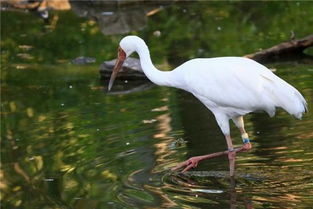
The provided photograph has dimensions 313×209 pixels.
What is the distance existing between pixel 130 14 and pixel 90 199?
11789mm

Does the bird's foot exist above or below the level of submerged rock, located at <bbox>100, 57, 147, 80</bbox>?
below

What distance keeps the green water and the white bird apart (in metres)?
0.50

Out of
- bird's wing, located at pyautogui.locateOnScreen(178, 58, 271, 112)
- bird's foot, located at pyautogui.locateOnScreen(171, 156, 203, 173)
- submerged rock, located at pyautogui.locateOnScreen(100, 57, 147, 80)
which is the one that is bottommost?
bird's foot, located at pyautogui.locateOnScreen(171, 156, 203, 173)

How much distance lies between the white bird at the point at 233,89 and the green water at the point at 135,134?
19.8 inches

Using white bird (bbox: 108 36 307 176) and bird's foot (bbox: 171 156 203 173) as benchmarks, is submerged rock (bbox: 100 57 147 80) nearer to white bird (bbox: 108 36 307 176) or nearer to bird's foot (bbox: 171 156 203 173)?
white bird (bbox: 108 36 307 176)

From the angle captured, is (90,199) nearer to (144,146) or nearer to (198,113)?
(144,146)

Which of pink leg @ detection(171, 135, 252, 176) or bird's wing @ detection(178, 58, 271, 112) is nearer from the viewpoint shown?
bird's wing @ detection(178, 58, 271, 112)

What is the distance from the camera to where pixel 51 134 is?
1030 cm

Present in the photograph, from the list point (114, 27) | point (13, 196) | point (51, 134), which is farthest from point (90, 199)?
point (114, 27)

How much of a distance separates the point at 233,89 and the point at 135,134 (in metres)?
1.98

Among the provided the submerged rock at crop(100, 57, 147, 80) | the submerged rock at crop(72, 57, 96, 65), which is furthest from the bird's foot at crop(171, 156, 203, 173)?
the submerged rock at crop(72, 57, 96, 65)

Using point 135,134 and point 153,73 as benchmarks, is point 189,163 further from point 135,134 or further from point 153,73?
point 135,134

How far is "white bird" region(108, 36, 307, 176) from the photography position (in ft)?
26.4

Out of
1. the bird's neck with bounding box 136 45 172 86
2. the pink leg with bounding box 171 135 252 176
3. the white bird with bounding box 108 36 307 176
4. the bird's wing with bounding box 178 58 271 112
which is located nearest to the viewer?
the white bird with bounding box 108 36 307 176
